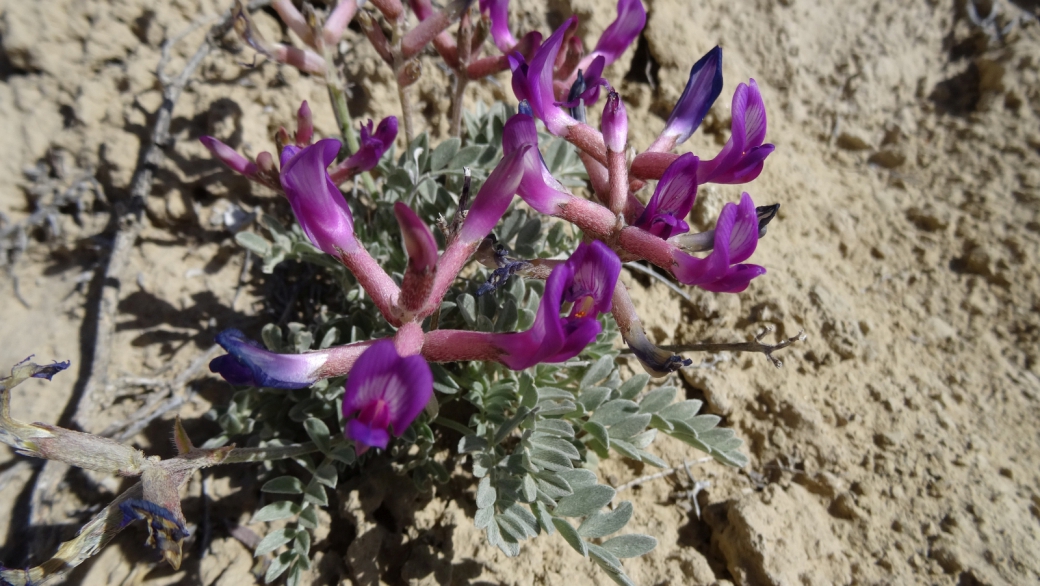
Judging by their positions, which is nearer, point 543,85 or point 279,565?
point 543,85

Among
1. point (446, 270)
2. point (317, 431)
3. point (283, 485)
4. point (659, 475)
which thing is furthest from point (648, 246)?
point (283, 485)

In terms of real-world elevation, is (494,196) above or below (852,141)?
below

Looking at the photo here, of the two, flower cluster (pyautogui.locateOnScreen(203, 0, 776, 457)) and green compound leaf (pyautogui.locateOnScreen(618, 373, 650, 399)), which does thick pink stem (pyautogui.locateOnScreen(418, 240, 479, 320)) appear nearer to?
flower cluster (pyautogui.locateOnScreen(203, 0, 776, 457))

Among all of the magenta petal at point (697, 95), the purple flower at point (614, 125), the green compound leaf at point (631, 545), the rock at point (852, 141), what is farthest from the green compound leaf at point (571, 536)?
the rock at point (852, 141)

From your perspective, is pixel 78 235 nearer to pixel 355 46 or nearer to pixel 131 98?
pixel 131 98

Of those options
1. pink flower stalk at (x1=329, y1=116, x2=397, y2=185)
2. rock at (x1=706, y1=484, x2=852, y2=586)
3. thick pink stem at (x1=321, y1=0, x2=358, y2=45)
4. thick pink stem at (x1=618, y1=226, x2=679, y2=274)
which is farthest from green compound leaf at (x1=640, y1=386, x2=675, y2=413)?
thick pink stem at (x1=321, y1=0, x2=358, y2=45)

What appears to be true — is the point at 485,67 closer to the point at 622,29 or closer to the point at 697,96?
the point at 622,29

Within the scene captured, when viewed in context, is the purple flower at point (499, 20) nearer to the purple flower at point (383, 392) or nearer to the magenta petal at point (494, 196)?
the magenta petal at point (494, 196)
